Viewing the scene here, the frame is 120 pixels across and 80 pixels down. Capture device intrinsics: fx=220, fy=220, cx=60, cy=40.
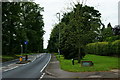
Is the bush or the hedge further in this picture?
the hedge

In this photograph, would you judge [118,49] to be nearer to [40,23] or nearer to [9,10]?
[9,10]

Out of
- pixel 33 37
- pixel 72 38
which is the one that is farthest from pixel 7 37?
pixel 72 38

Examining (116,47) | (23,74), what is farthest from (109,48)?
(23,74)

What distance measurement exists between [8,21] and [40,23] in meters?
35.3

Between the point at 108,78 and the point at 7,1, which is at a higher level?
the point at 7,1

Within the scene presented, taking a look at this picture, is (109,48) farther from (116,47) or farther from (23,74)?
(23,74)

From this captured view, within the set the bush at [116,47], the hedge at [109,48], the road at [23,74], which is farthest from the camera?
the hedge at [109,48]

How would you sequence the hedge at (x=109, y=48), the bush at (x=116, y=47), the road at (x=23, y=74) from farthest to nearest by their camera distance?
1. the hedge at (x=109, y=48)
2. the bush at (x=116, y=47)
3. the road at (x=23, y=74)

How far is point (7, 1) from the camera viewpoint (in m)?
47.7

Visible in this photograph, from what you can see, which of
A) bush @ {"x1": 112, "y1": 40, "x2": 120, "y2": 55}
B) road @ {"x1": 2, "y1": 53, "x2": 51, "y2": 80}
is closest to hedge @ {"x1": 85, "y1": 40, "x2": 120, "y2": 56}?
bush @ {"x1": 112, "y1": 40, "x2": 120, "y2": 55}

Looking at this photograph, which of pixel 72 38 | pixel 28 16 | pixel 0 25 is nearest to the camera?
pixel 72 38

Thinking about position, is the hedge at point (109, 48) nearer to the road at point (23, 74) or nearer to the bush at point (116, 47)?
the bush at point (116, 47)

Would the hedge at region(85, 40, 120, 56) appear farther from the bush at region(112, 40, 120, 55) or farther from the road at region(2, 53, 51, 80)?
the road at region(2, 53, 51, 80)

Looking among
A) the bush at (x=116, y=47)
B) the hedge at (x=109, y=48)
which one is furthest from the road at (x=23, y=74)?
the bush at (x=116, y=47)
